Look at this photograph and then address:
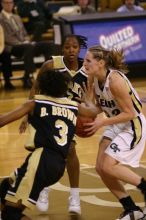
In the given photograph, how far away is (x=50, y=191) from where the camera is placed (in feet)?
22.8

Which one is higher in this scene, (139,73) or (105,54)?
(105,54)

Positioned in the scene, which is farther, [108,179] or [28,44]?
[28,44]

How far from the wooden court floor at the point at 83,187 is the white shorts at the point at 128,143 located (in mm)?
613

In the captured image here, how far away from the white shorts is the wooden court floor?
2.01ft

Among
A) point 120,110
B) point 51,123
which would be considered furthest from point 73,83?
point 51,123

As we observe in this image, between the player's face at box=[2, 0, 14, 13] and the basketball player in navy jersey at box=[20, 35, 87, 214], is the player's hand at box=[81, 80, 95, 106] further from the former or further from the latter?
the player's face at box=[2, 0, 14, 13]

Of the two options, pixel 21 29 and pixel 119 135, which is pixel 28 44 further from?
pixel 119 135

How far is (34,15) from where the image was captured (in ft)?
50.1

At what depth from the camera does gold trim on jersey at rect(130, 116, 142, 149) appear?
5.85 m

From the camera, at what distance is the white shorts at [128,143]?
5.78 metres

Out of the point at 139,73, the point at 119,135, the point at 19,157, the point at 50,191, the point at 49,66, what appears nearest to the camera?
the point at 119,135

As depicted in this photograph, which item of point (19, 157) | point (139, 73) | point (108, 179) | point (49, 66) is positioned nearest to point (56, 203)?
point (108, 179)

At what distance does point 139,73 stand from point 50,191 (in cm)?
765

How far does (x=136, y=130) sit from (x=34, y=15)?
975 centimetres
